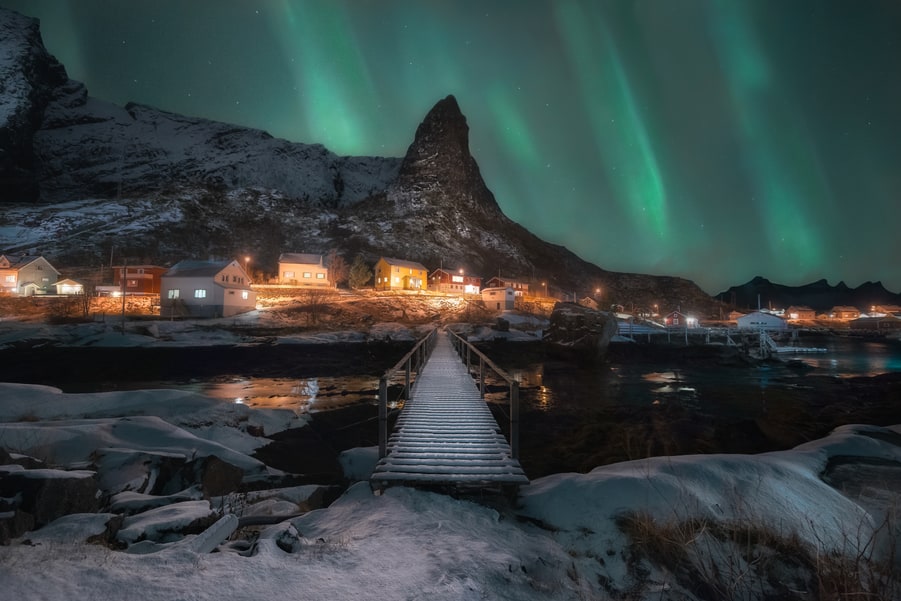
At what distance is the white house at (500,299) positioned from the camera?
7238 cm

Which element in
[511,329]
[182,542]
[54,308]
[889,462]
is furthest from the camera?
[511,329]

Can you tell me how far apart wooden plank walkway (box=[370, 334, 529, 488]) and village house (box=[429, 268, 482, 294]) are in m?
79.1

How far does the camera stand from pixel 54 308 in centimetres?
5084

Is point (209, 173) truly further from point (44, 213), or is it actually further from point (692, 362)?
point (692, 362)

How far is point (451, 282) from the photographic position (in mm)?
93438

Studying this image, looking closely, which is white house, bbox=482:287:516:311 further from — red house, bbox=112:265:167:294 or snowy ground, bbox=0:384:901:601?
snowy ground, bbox=0:384:901:601

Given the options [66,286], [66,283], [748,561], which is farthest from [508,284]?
[748,561]

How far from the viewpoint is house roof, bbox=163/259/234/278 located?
181 ft

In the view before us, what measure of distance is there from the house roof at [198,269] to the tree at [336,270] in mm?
26413

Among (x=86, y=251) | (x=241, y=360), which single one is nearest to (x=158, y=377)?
(x=241, y=360)

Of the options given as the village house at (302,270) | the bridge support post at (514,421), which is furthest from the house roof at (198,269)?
the bridge support post at (514,421)

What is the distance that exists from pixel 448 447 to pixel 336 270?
88.1 metres

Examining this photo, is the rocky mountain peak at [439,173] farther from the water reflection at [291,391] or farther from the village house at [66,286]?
the water reflection at [291,391]

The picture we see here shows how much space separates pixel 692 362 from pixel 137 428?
48.3 meters
